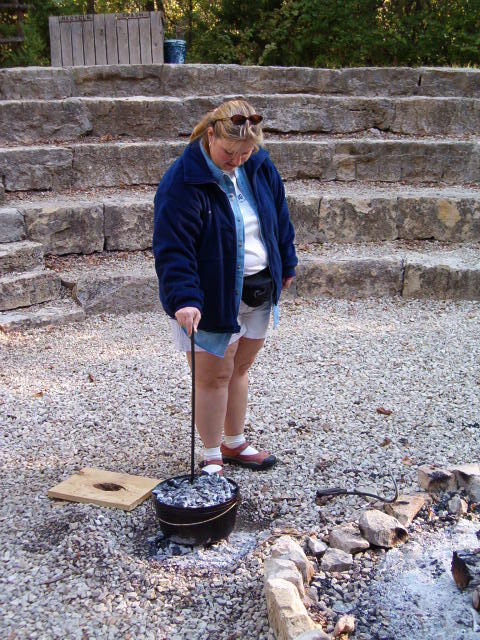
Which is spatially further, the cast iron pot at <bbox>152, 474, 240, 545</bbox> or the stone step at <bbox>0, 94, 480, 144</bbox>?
the stone step at <bbox>0, 94, 480, 144</bbox>

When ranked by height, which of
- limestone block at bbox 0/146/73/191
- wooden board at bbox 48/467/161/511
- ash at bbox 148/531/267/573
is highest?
limestone block at bbox 0/146/73/191

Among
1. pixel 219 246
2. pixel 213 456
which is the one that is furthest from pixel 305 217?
pixel 219 246

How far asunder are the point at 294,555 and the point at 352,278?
3930 millimetres

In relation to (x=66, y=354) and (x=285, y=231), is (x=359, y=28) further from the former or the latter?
(x=285, y=231)

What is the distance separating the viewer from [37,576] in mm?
2514

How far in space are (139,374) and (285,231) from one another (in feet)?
5.90

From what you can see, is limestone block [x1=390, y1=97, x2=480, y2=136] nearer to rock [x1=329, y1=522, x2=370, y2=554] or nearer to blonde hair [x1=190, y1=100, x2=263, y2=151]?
blonde hair [x1=190, y1=100, x2=263, y2=151]

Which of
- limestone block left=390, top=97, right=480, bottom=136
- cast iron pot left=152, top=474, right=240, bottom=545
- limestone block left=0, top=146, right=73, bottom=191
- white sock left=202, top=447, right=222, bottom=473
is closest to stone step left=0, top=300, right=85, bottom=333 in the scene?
limestone block left=0, top=146, right=73, bottom=191

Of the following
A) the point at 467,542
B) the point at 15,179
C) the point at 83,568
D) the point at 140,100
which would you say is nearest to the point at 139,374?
the point at 83,568

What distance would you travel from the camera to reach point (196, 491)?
271 centimetres

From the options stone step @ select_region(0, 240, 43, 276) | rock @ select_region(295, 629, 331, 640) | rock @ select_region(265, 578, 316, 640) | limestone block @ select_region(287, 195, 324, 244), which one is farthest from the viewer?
limestone block @ select_region(287, 195, 324, 244)

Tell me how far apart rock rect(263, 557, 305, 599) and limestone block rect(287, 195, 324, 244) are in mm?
4540

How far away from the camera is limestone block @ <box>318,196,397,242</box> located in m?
6.64

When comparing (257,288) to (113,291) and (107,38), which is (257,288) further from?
(107,38)
